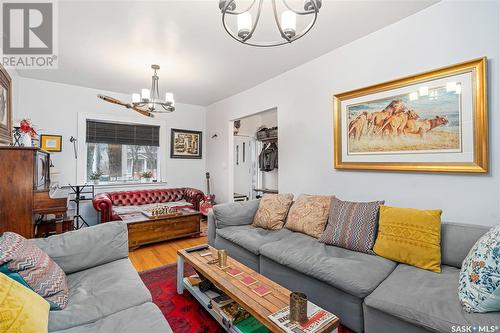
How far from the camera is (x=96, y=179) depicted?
4.50 m

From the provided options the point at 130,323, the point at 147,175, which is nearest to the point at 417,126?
the point at 130,323

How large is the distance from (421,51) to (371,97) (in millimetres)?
564

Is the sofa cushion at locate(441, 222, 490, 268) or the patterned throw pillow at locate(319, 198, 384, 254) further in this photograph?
the patterned throw pillow at locate(319, 198, 384, 254)

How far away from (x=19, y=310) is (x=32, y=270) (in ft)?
1.45

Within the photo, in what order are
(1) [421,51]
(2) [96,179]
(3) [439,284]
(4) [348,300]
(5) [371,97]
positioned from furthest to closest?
(2) [96,179] < (5) [371,97] < (1) [421,51] < (4) [348,300] < (3) [439,284]

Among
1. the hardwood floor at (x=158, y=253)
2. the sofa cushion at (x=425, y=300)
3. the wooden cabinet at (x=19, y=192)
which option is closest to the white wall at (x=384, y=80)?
the sofa cushion at (x=425, y=300)

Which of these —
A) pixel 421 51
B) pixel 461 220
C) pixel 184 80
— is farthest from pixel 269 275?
pixel 184 80

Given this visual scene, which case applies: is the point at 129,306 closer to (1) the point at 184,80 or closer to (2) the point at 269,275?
(2) the point at 269,275

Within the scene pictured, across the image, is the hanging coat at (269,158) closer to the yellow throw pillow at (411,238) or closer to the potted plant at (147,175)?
the potted plant at (147,175)

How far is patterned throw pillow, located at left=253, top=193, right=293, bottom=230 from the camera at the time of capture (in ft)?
9.26

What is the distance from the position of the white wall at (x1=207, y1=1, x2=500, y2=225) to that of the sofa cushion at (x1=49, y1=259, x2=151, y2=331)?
2.35 meters

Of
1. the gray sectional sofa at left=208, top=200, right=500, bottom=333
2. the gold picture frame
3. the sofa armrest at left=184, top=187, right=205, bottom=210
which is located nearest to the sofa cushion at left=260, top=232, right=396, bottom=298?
the gray sectional sofa at left=208, top=200, right=500, bottom=333

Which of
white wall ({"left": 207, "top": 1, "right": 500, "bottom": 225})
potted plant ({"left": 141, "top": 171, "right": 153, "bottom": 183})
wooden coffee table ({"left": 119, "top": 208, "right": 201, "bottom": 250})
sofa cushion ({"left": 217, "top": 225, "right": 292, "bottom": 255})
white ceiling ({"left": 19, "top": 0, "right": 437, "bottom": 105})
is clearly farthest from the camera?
potted plant ({"left": 141, "top": 171, "right": 153, "bottom": 183})

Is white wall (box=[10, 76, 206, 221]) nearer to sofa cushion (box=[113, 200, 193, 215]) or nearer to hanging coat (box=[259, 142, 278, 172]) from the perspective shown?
sofa cushion (box=[113, 200, 193, 215])
